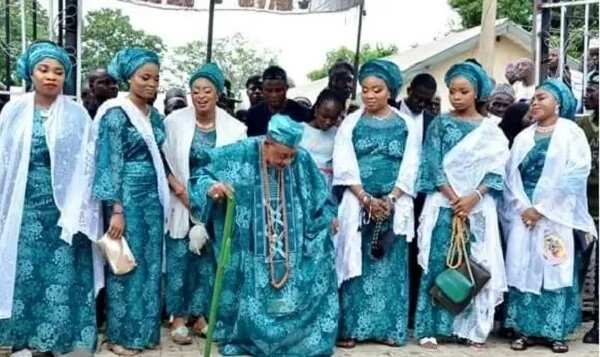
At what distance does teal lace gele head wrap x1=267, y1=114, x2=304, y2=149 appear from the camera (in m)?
5.18

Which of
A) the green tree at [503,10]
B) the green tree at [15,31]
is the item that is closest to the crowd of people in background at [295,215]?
the green tree at [15,31]

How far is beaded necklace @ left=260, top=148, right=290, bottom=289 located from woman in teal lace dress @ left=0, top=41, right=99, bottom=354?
→ 1038 mm

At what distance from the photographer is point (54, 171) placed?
16.6 feet

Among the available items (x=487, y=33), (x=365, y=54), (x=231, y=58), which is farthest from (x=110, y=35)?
(x=487, y=33)

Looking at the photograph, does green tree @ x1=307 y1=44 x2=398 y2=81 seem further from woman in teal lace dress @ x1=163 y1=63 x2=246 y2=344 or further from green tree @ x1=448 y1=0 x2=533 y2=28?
woman in teal lace dress @ x1=163 y1=63 x2=246 y2=344

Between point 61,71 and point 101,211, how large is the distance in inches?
33.3

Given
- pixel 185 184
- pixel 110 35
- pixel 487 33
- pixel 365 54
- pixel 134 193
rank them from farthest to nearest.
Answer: pixel 365 54, pixel 110 35, pixel 487 33, pixel 185 184, pixel 134 193

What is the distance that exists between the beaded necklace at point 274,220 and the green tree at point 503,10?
Result: 2001cm

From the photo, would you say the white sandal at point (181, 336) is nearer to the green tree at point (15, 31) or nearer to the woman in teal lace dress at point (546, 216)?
the woman in teal lace dress at point (546, 216)

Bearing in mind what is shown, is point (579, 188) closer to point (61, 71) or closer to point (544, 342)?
point (544, 342)

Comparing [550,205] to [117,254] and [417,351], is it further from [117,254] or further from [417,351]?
[117,254]

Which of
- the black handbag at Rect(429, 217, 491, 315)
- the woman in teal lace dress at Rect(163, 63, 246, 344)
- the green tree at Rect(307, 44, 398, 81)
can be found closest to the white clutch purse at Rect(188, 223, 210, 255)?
the woman in teal lace dress at Rect(163, 63, 246, 344)

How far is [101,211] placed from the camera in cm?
533

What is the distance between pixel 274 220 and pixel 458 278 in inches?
51.0
